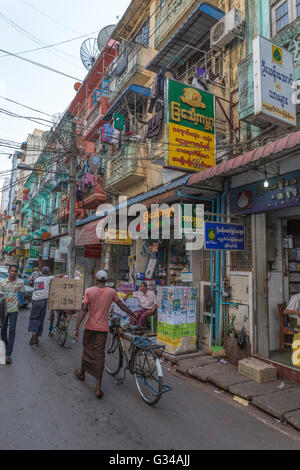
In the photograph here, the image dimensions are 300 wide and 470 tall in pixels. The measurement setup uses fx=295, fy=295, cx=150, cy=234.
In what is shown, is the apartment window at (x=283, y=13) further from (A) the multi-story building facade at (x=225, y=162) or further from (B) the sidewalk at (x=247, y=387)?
(B) the sidewalk at (x=247, y=387)

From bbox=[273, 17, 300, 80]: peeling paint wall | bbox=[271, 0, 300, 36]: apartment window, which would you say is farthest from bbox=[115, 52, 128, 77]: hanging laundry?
bbox=[273, 17, 300, 80]: peeling paint wall

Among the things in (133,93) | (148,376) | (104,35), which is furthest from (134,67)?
(148,376)

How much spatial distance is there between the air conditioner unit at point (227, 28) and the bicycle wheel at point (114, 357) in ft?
27.1

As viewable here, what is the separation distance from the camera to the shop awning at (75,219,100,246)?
1279 cm

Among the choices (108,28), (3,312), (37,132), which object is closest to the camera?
(3,312)

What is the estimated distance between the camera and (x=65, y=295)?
744cm

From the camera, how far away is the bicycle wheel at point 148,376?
427cm

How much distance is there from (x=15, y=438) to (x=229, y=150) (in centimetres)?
745

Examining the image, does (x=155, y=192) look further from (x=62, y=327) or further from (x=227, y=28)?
(x=227, y=28)

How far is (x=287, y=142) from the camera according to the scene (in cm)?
465

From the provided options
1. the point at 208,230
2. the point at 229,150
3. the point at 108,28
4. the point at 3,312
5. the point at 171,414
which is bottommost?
the point at 171,414
